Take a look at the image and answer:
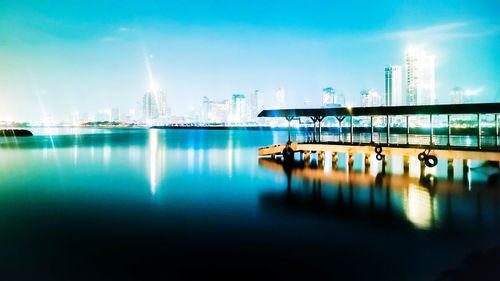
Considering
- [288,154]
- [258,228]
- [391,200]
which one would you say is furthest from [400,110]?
[258,228]

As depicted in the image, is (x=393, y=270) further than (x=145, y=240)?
No

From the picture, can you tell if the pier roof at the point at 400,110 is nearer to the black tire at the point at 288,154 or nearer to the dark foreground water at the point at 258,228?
the black tire at the point at 288,154

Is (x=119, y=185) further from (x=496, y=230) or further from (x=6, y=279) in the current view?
(x=496, y=230)

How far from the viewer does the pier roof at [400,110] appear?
22.1 metres

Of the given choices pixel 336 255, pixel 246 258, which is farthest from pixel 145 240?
pixel 336 255

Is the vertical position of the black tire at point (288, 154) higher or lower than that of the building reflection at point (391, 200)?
higher

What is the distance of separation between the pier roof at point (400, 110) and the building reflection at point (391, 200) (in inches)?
168

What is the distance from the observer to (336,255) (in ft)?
33.8

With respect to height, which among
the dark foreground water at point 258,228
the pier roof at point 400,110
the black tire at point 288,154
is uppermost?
the pier roof at point 400,110

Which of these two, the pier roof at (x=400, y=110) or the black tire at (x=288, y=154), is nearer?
the pier roof at (x=400, y=110)

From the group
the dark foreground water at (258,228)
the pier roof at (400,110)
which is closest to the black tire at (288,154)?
the pier roof at (400,110)

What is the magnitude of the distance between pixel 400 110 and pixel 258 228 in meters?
16.7

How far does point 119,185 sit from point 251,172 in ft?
31.6

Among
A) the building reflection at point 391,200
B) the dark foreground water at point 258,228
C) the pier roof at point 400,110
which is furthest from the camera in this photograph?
the pier roof at point 400,110
